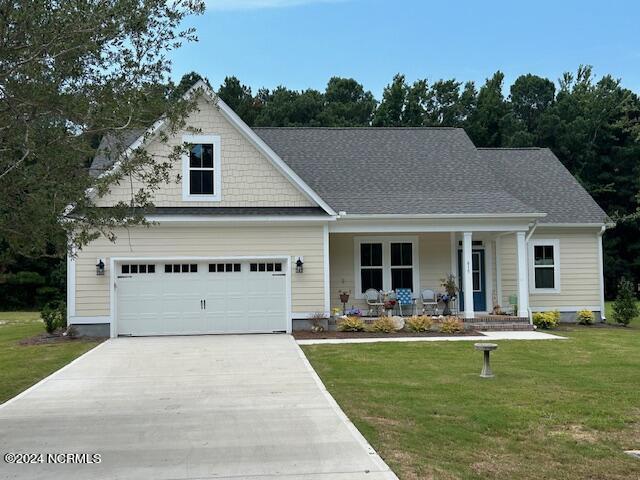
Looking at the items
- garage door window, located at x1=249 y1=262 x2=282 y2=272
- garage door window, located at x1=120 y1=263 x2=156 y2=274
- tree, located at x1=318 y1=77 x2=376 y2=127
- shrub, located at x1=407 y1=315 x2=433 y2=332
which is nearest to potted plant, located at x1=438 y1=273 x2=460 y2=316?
shrub, located at x1=407 y1=315 x2=433 y2=332

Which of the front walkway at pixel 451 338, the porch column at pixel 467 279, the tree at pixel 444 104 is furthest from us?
the tree at pixel 444 104

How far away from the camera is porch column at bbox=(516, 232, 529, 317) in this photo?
714 inches

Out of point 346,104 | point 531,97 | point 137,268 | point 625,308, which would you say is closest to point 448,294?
point 625,308

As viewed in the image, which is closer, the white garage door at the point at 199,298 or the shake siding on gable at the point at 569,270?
the white garage door at the point at 199,298

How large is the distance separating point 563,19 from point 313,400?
50.3 ft

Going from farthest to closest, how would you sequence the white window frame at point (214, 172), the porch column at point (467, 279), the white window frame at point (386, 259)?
1. the white window frame at point (386, 259)
2. the porch column at point (467, 279)
3. the white window frame at point (214, 172)

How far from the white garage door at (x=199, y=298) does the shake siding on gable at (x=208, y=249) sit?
332 millimetres

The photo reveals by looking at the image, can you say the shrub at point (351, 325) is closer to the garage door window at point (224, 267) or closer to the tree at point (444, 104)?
the garage door window at point (224, 267)

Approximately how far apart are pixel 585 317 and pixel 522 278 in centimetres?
300

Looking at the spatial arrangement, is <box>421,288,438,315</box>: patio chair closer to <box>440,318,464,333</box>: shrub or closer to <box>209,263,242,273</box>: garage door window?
<box>440,318,464,333</box>: shrub

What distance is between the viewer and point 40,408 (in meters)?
8.55

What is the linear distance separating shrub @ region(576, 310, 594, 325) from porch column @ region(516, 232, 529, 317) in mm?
2495

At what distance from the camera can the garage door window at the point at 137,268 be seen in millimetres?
17000

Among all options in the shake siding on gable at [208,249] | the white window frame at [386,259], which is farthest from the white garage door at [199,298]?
the white window frame at [386,259]
